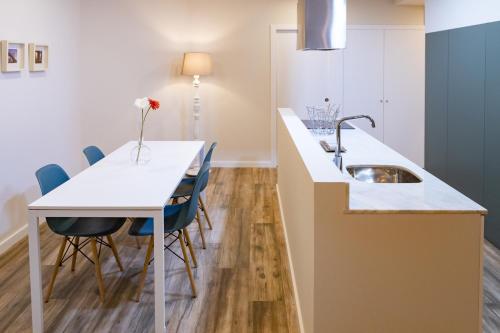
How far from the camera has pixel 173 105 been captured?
7520 millimetres

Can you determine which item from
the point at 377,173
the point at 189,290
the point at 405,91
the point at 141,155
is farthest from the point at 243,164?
the point at 377,173

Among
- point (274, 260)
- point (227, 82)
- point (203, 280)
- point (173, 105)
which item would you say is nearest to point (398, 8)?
point (227, 82)

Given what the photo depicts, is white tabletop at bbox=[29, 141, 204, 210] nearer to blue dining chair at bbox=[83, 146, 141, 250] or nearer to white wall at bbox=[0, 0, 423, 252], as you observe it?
blue dining chair at bbox=[83, 146, 141, 250]

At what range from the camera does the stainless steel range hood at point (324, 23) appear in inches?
163

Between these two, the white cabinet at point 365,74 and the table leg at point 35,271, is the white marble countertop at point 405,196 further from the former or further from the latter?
the white cabinet at point 365,74

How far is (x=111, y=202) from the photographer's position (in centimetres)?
304

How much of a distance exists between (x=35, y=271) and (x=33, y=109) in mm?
2507

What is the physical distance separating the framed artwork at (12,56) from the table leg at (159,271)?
231cm

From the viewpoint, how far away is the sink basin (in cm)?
349

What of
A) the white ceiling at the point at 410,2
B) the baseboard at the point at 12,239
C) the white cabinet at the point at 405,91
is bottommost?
the baseboard at the point at 12,239

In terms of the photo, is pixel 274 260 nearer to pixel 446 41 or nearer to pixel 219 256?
pixel 219 256

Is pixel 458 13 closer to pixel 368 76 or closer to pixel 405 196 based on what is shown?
pixel 368 76

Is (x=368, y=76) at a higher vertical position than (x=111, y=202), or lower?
higher

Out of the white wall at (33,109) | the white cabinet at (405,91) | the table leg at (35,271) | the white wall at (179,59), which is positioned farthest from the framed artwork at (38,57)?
the white cabinet at (405,91)
